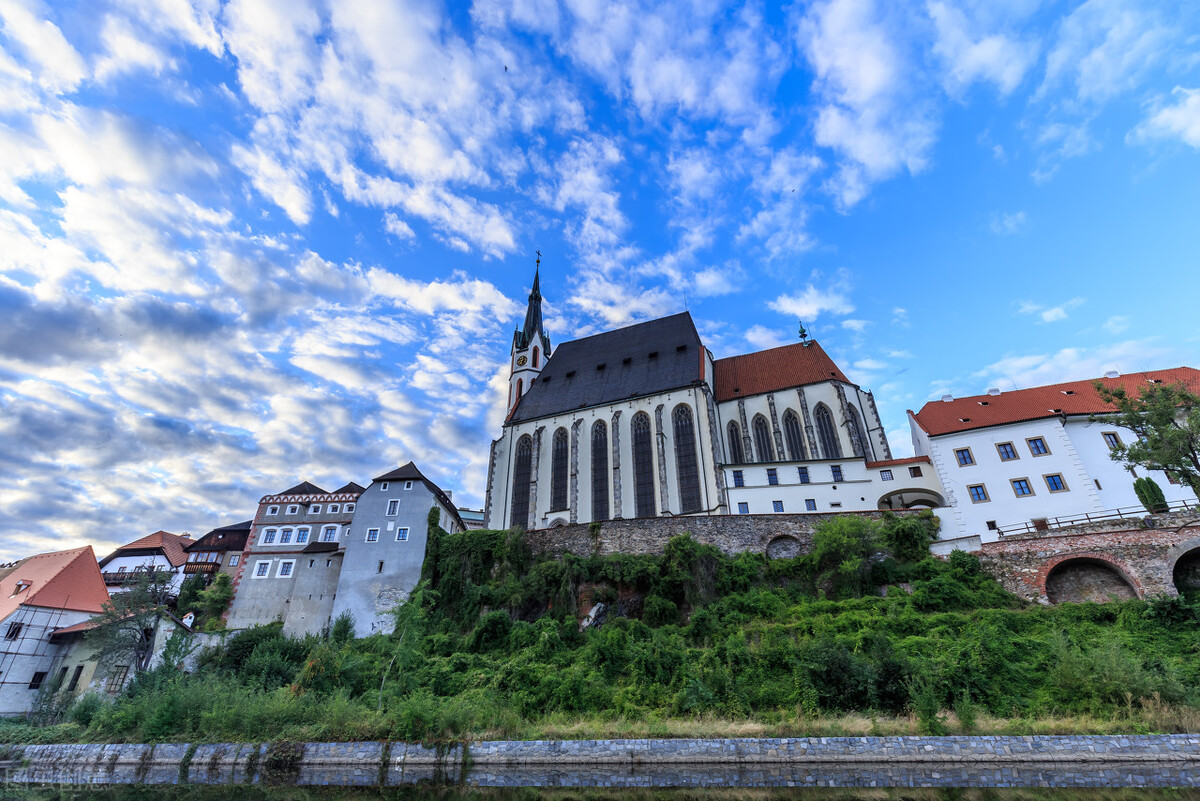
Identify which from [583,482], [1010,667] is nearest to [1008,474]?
[1010,667]

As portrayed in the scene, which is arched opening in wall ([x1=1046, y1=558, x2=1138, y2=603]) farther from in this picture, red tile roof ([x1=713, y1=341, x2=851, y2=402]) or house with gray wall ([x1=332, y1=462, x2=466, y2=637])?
house with gray wall ([x1=332, y1=462, x2=466, y2=637])

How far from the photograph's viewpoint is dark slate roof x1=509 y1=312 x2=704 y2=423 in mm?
44656

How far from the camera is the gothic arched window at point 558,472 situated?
42.2 metres

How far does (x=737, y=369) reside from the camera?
4603cm

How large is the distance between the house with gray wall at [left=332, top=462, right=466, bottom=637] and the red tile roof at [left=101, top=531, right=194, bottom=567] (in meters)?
22.2

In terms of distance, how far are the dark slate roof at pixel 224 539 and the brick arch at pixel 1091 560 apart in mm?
50390

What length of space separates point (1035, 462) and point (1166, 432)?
619cm

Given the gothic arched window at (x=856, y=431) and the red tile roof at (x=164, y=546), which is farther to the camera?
the red tile roof at (x=164, y=546)

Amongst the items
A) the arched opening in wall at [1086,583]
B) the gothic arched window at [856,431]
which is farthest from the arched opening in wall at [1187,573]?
the gothic arched window at [856,431]

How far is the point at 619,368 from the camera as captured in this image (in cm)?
4834

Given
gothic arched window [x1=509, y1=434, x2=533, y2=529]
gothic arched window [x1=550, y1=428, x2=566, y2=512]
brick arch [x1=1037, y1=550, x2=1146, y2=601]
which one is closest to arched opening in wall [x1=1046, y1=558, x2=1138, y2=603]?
brick arch [x1=1037, y1=550, x2=1146, y2=601]

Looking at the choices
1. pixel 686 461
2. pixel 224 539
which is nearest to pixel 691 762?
pixel 686 461

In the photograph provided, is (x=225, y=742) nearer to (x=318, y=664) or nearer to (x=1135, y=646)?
(x=318, y=664)

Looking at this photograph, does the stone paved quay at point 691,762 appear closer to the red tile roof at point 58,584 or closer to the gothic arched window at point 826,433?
the red tile roof at point 58,584
